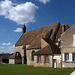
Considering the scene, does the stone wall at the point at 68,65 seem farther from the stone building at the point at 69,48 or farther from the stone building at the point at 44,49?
the stone building at the point at 44,49

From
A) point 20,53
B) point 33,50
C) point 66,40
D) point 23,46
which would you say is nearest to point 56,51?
point 66,40

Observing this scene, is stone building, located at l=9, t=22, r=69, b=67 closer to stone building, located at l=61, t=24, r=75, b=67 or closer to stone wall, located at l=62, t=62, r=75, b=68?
stone wall, located at l=62, t=62, r=75, b=68

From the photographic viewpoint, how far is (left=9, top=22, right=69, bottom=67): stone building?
2573cm

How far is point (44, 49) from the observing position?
27.6m

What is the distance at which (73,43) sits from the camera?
2320cm

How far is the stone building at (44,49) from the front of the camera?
1013 inches

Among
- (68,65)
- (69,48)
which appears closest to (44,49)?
(69,48)

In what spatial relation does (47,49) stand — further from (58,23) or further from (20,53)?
(20,53)

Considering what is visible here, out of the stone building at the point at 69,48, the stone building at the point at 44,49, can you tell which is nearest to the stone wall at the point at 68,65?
the stone building at the point at 69,48

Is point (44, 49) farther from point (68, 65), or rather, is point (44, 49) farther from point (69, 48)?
point (68, 65)

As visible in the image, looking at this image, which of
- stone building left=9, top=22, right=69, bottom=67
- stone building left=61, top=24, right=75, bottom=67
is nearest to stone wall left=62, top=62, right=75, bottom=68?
stone building left=61, top=24, right=75, bottom=67

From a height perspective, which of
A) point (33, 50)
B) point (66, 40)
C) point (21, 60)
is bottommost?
point (21, 60)

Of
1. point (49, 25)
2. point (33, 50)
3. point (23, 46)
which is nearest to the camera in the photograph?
point (33, 50)

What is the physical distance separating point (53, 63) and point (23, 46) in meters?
20.1
